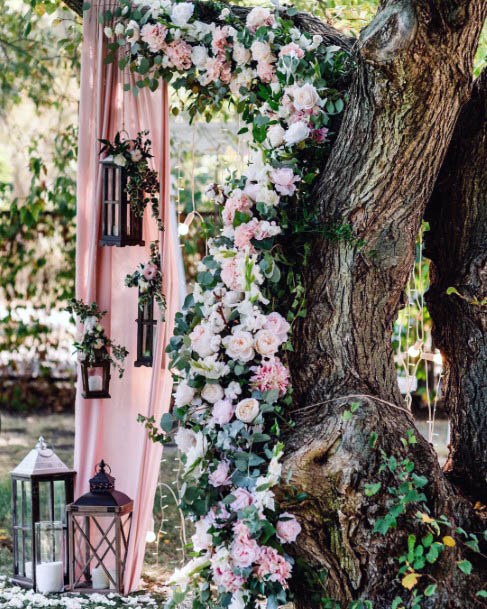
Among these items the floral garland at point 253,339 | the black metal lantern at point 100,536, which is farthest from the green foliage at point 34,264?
the floral garland at point 253,339

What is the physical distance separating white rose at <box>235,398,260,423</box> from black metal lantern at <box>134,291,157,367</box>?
3.91ft

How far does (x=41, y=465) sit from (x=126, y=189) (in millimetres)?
1213

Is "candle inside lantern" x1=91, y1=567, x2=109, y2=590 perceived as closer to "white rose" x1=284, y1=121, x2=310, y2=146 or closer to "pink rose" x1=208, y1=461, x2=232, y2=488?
"pink rose" x1=208, y1=461, x2=232, y2=488

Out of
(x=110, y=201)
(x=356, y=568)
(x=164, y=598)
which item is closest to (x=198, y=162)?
(x=110, y=201)

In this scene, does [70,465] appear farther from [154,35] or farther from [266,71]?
[266,71]

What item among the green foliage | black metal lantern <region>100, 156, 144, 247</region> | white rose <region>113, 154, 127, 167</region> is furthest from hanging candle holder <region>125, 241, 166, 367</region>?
the green foliage

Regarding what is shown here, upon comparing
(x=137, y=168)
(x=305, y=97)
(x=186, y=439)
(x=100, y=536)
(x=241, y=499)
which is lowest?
(x=100, y=536)

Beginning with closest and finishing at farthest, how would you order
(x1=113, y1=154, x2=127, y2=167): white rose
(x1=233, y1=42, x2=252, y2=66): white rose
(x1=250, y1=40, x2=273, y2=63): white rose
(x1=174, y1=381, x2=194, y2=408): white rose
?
(x1=174, y1=381, x2=194, y2=408): white rose
(x1=250, y1=40, x2=273, y2=63): white rose
(x1=233, y1=42, x2=252, y2=66): white rose
(x1=113, y1=154, x2=127, y2=167): white rose

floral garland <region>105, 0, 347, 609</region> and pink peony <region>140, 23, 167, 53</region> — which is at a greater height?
pink peony <region>140, 23, 167, 53</region>

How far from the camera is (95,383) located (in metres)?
3.88

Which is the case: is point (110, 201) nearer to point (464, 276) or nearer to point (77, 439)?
point (77, 439)

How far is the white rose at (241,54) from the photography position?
10.6 ft

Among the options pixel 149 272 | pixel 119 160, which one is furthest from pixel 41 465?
pixel 119 160

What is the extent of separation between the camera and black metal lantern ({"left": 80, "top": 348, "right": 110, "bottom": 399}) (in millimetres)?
3840
